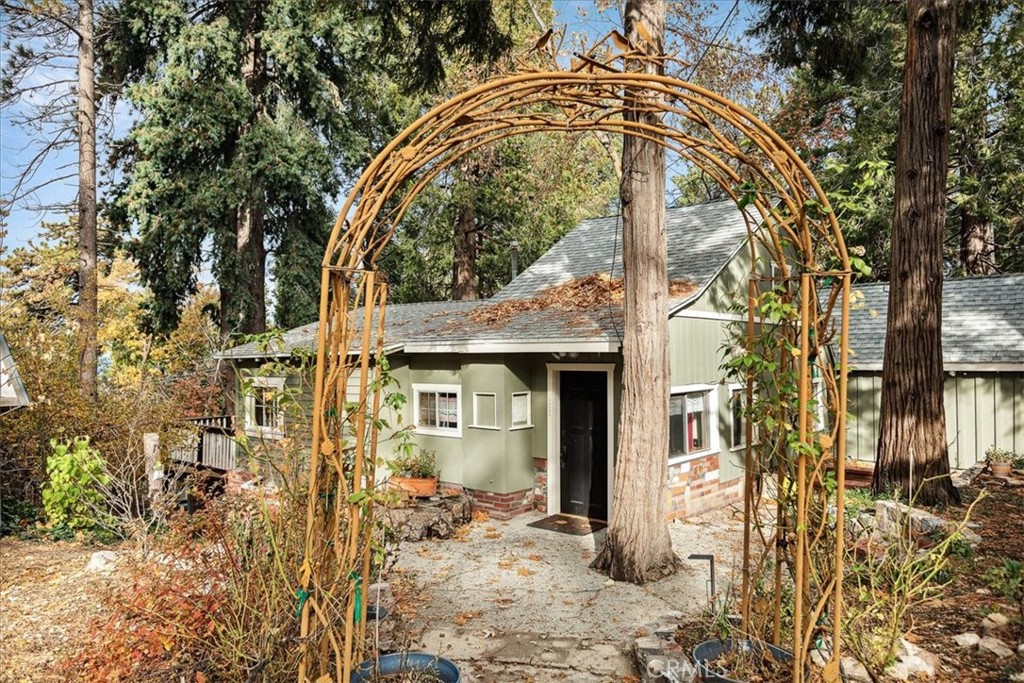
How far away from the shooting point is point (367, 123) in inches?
765

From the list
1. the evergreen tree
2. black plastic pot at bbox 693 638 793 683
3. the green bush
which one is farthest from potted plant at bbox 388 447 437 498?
the evergreen tree

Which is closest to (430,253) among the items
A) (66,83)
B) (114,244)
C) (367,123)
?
(367,123)

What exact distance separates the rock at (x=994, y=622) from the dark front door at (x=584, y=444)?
4.92 metres

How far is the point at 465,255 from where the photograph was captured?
19.3 m

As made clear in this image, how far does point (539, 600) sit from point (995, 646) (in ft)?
11.5

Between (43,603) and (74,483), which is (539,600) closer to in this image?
(43,603)

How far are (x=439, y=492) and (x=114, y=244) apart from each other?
1131 centimetres

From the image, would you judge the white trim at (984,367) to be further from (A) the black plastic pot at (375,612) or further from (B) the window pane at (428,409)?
(A) the black plastic pot at (375,612)

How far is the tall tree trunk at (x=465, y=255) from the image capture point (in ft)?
62.6

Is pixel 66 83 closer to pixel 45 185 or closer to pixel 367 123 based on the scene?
pixel 45 185

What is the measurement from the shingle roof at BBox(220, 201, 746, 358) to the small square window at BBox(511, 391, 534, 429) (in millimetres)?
957

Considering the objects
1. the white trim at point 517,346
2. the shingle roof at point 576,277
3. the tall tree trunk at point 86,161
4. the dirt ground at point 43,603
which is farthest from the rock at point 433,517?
the tall tree trunk at point 86,161

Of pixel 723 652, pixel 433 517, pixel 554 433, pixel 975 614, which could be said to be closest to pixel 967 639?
pixel 975 614

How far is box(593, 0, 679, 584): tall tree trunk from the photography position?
6.45 m
